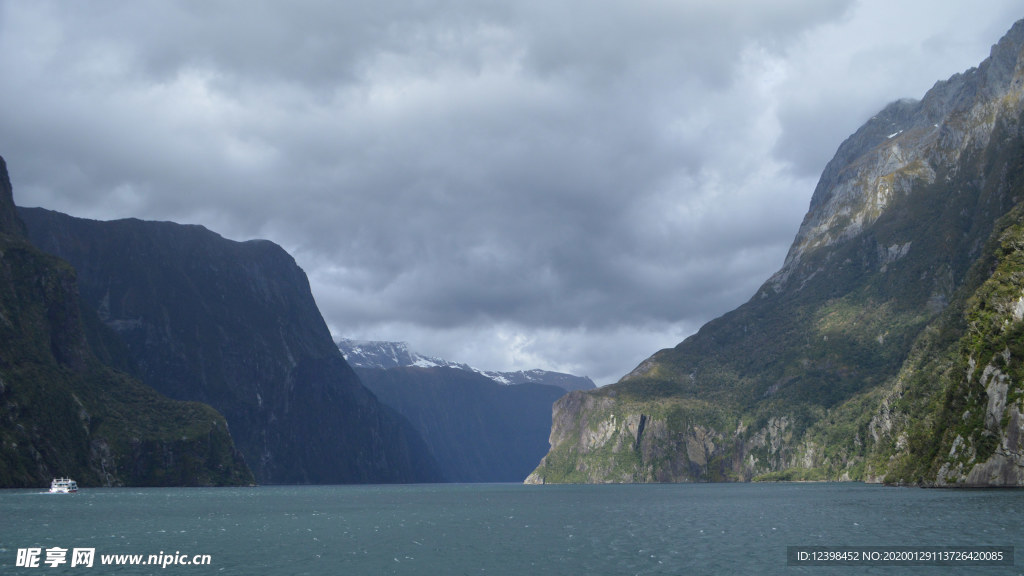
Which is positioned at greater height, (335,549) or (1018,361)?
(1018,361)

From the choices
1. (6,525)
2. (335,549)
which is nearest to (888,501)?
(335,549)

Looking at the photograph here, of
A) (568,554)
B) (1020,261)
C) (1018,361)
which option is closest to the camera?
(568,554)

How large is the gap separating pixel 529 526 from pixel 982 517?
5307 centimetres

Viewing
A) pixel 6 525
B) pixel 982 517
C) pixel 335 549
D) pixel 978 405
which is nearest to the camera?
pixel 335 549

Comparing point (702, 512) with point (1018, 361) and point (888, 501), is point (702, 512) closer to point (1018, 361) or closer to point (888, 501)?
point (888, 501)

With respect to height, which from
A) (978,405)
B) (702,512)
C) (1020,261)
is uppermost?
(1020,261)

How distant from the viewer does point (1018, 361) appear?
132 metres

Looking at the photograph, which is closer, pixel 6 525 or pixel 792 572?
pixel 792 572

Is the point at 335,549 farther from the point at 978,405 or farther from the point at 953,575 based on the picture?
the point at 978,405

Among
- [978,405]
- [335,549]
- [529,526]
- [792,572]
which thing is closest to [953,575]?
[792,572]

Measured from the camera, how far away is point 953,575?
50938mm

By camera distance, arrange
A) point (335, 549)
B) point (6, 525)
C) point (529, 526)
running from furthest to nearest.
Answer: point (529, 526) → point (6, 525) → point (335, 549)

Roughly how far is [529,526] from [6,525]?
65.9 metres

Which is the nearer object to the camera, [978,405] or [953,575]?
[953,575]
